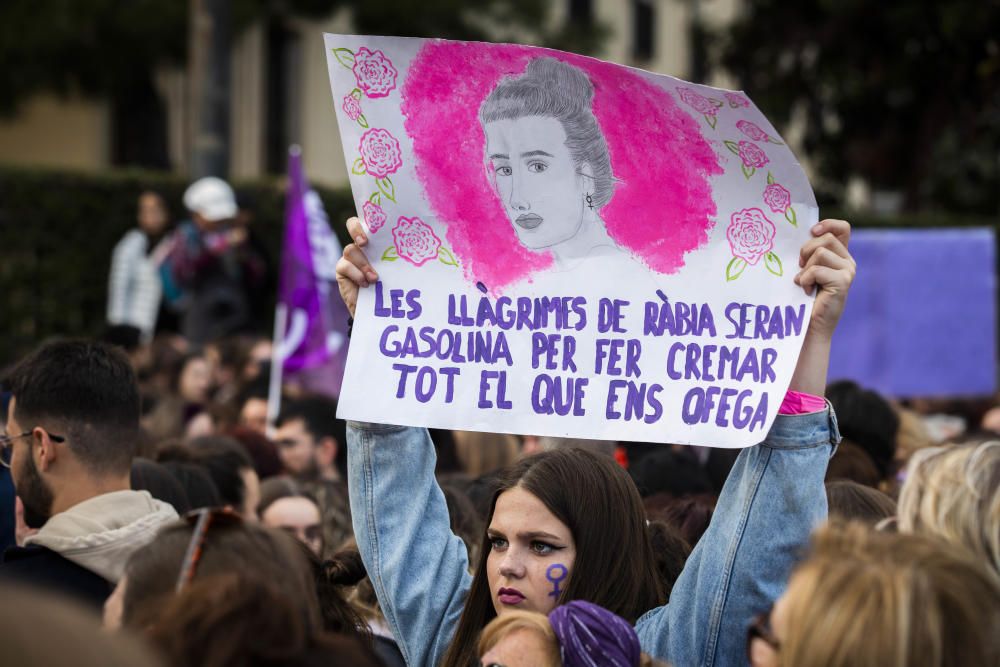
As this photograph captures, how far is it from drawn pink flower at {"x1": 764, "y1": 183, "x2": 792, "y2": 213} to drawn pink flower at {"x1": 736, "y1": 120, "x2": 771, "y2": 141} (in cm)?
11

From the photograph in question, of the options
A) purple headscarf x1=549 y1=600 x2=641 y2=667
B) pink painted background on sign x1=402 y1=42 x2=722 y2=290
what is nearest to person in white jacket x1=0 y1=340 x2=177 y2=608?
pink painted background on sign x1=402 y1=42 x2=722 y2=290

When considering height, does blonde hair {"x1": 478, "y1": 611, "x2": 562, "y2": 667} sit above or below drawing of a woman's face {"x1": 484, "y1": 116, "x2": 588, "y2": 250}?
below

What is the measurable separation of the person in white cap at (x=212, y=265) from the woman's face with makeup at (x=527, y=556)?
24.1ft

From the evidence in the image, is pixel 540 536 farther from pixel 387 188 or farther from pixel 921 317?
pixel 921 317

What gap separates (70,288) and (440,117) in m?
8.53

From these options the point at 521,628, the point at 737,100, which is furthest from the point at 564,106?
the point at 521,628

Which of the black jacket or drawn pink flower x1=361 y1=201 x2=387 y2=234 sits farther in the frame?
drawn pink flower x1=361 y1=201 x2=387 y2=234

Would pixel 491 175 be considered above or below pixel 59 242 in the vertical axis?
below

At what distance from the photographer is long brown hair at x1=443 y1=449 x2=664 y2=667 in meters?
3.17

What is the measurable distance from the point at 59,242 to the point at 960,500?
9881 mm

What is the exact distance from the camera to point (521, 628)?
2.54 metres

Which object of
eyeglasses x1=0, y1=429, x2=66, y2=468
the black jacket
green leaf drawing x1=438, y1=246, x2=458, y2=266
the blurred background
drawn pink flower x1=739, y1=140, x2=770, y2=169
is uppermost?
the blurred background

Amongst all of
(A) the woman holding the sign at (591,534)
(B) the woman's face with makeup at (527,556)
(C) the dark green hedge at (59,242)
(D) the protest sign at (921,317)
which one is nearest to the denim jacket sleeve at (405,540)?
(A) the woman holding the sign at (591,534)

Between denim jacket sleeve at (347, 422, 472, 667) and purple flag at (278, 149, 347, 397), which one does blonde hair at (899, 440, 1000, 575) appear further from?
purple flag at (278, 149, 347, 397)
